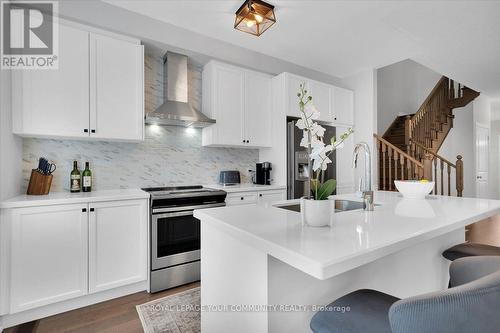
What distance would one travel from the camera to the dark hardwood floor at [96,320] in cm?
188

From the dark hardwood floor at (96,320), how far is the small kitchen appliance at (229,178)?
159 cm

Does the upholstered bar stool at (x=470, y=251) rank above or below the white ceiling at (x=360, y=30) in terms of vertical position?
below

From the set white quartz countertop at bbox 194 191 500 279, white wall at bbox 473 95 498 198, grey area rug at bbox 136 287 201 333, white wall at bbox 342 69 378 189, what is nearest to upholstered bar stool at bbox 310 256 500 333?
white quartz countertop at bbox 194 191 500 279

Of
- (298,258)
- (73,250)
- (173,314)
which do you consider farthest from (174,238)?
(298,258)

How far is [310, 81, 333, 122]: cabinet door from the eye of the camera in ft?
12.4

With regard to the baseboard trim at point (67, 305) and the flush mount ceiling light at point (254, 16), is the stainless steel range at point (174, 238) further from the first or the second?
the flush mount ceiling light at point (254, 16)

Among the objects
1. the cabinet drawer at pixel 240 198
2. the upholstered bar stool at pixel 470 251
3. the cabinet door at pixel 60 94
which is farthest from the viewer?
the cabinet drawer at pixel 240 198

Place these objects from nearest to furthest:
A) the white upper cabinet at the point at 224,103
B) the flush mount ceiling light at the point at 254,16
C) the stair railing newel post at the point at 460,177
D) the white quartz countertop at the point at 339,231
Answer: the white quartz countertop at the point at 339,231 → the flush mount ceiling light at the point at 254,16 → the white upper cabinet at the point at 224,103 → the stair railing newel post at the point at 460,177

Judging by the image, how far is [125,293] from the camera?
2383mm

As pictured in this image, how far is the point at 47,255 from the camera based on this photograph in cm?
201

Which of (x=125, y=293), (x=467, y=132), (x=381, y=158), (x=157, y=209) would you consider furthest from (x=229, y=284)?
(x=467, y=132)

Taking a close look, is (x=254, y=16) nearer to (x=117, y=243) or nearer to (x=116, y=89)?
(x=116, y=89)

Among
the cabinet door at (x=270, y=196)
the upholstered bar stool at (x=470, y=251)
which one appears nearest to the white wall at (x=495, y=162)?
the cabinet door at (x=270, y=196)

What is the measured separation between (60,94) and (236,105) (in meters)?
1.87
